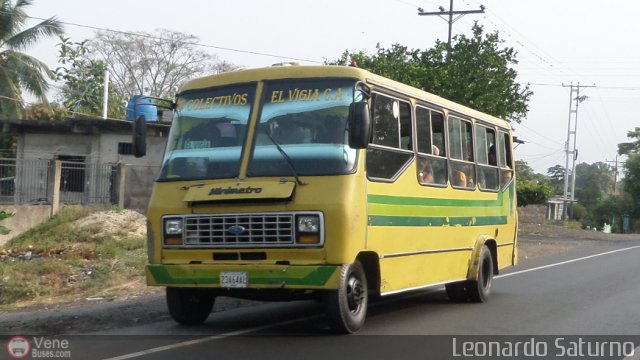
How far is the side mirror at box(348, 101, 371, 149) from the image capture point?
834cm

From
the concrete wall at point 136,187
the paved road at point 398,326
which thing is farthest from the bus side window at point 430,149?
the concrete wall at point 136,187

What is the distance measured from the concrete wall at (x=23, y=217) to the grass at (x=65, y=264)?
20 cm

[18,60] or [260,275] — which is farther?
[18,60]

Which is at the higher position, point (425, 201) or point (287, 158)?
point (287, 158)

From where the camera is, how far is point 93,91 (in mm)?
48844

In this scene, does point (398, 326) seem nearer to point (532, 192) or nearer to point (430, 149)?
point (430, 149)

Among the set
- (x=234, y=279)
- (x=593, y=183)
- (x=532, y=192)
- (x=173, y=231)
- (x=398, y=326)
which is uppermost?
(x=593, y=183)

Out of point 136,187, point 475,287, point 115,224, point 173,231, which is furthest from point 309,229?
point 136,187

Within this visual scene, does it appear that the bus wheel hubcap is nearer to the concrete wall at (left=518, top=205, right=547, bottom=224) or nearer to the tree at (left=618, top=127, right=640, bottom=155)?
the concrete wall at (left=518, top=205, right=547, bottom=224)

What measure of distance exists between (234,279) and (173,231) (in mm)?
964

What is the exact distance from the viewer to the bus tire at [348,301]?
8.38m

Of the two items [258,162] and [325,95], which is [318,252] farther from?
[325,95]

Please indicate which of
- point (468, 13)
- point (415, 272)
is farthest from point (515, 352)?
point (468, 13)

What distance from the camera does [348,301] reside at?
8.63 meters
